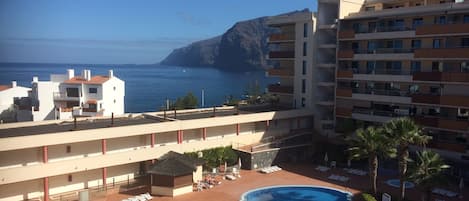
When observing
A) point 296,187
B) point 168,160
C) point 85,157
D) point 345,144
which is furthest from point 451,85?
point 85,157

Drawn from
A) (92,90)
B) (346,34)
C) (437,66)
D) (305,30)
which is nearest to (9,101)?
(92,90)

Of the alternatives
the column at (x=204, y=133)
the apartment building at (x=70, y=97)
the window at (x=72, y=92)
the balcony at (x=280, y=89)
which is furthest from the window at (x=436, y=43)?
the window at (x=72, y=92)

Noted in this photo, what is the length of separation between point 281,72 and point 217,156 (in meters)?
15.7

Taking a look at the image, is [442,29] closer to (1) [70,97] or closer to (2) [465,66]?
(2) [465,66]

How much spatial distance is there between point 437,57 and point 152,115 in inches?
981

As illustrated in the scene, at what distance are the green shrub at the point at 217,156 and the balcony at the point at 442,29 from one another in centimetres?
1899

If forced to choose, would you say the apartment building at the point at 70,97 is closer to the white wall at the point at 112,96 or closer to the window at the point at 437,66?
the white wall at the point at 112,96

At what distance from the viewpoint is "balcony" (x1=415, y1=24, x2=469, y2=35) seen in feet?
108

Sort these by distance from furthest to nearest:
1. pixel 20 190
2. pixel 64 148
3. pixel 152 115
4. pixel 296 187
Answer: pixel 152 115 < pixel 296 187 < pixel 64 148 < pixel 20 190

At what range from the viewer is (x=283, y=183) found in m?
34.4

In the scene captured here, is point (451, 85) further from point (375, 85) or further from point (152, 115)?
point (152, 115)

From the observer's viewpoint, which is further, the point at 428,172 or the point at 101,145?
the point at 101,145

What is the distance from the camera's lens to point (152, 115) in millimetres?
39844

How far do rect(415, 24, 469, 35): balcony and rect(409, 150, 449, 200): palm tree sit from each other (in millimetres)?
13158
